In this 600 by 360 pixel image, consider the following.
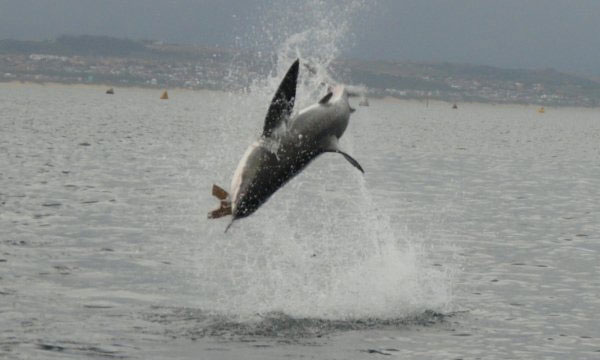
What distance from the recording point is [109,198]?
4266 cm

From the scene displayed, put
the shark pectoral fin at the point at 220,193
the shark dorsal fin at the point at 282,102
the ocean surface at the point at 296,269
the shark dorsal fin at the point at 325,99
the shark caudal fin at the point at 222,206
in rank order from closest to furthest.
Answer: the shark caudal fin at the point at 222,206 < the shark pectoral fin at the point at 220,193 < the shark dorsal fin at the point at 282,102 < the shark dorsal fin at the point at 325,99 < the ocean surface at the point at 296,269

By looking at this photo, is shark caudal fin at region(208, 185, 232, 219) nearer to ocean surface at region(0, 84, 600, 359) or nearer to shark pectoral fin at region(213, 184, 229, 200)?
shark pectoral fin at region(213, 184, 229, 200)

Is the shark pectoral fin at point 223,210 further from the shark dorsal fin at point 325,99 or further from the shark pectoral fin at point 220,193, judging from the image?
the shark dorsal fin at point 325,99

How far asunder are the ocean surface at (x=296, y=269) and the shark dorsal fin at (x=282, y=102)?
303 cm

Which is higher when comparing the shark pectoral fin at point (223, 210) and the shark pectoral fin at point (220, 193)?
the shark pectoral fin at point (220, 193)

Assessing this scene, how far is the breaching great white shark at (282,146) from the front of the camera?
1648 cm

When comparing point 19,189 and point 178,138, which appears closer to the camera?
point 19,189

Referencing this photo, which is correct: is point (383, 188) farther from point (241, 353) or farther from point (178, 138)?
point (178, 138)

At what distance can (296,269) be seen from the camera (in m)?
29.5

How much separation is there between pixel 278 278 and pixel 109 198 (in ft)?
52.7

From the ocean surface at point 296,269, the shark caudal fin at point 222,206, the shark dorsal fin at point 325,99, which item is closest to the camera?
the shark caudal fin at point 222,206

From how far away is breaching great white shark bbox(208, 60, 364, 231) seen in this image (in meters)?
16.5

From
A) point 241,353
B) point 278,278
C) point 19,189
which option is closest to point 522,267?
point 278,278

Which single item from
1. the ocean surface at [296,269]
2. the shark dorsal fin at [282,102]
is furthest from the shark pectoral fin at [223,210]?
the ocean surface at [296,269]
